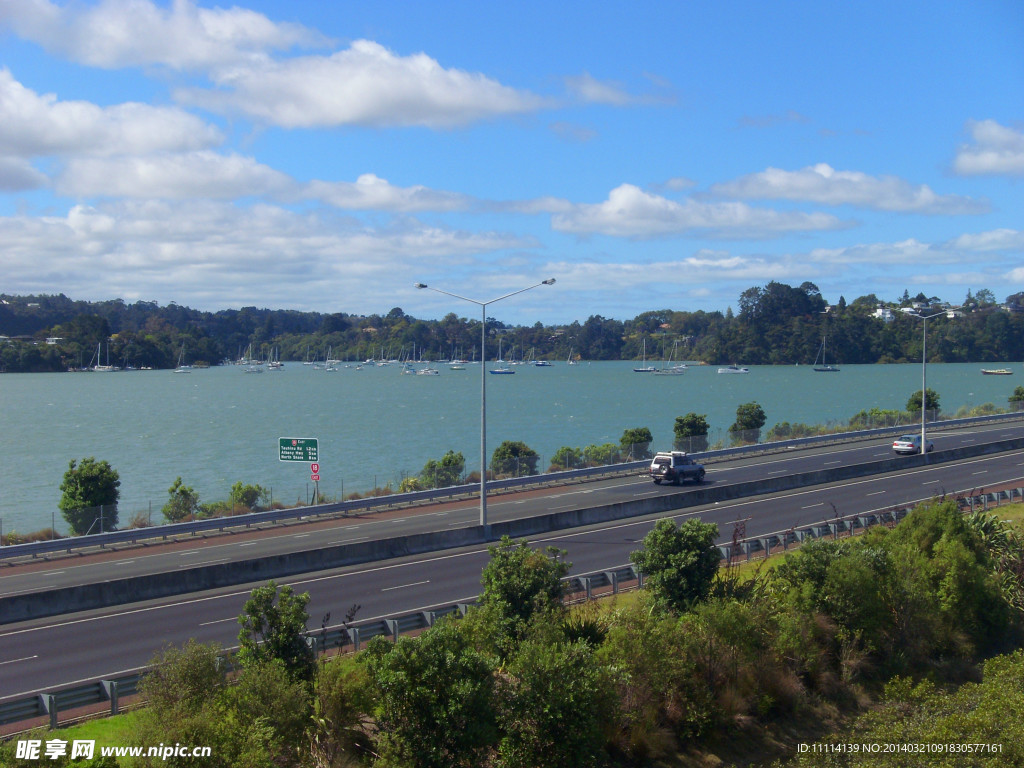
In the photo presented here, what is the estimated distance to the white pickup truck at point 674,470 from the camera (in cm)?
4412

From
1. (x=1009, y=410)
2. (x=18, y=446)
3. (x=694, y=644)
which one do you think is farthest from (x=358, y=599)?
(x=18, y=446)

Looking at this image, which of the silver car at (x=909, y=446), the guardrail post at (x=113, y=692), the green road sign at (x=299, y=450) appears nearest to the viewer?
the guardrail post at (x=113, y=692)

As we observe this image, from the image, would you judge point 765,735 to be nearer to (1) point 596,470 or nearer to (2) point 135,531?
(2) point 135,531

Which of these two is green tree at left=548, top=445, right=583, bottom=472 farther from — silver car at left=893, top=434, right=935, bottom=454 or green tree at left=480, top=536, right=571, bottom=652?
green tree at left=480, top=536, right=571, bottom=652

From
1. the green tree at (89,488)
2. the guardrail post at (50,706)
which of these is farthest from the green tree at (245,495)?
the guardrail post at (50,706)

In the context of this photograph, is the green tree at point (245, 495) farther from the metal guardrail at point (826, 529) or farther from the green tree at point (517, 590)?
the green tree at point (517, 590)

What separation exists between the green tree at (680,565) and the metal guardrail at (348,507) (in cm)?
2019

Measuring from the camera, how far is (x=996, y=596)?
2277cm

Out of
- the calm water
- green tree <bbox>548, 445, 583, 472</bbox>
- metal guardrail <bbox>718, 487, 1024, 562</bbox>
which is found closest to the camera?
metal guardrail <bbox>718, 487, 1024, 562</bbox>

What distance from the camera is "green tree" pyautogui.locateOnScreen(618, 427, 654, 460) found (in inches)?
2089

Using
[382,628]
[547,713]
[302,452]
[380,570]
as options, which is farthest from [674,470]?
[547,713]

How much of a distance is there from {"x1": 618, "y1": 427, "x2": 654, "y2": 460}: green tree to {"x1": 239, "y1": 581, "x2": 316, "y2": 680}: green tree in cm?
4107

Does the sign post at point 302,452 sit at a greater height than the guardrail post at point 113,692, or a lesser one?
greater

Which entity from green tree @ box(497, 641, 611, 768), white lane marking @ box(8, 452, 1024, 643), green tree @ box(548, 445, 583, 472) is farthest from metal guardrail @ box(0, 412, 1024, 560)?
green tree @ box(497, 641, 611, 768)
